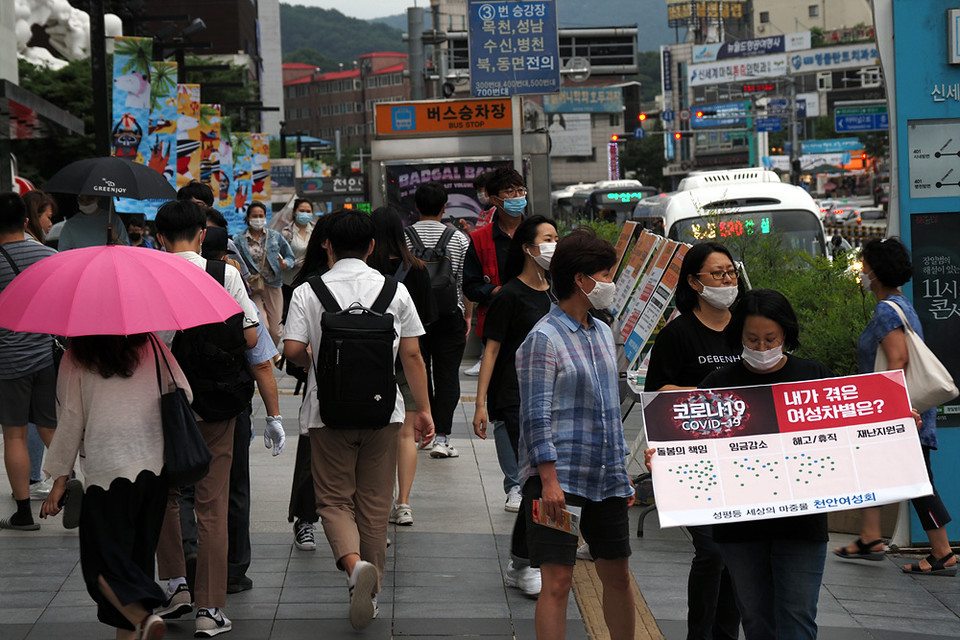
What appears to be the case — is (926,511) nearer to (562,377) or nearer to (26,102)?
(562,377)

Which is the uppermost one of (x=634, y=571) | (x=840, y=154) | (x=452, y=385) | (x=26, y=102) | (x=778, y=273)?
(x=840, y=154)

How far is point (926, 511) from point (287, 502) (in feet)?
13.0

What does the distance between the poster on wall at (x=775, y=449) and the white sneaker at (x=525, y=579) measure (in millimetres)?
1827

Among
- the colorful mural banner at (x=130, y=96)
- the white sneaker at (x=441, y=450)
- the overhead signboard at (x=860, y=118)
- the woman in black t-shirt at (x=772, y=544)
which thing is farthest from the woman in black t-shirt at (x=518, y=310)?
the overhead signboard at (x=860, y=118)

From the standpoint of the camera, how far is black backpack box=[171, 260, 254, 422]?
5.49 meters

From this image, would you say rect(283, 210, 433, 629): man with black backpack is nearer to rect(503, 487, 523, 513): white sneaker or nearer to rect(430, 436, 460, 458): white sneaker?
rect(503, 487, 523, 513): white sneaker

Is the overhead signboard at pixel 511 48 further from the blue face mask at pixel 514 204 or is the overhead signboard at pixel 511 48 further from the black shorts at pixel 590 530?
the black shorts at pixel 590 530

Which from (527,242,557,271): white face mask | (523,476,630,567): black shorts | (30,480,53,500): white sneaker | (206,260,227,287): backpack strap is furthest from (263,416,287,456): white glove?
(30,480,53,500): white sneaker

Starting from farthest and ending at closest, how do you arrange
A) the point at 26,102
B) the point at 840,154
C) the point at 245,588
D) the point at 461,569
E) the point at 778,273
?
the point at 840,154, the point at 26,102, the point at 778,273, the point at 461,569, the point at 245,588

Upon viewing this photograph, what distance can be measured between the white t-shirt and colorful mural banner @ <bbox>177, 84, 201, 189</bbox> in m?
12.6

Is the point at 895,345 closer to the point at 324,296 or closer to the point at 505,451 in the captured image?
the point at 505,451

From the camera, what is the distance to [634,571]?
22.2 feet

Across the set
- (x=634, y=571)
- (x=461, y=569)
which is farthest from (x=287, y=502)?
(x=634, y=571)

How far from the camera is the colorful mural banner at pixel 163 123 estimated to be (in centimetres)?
1609
